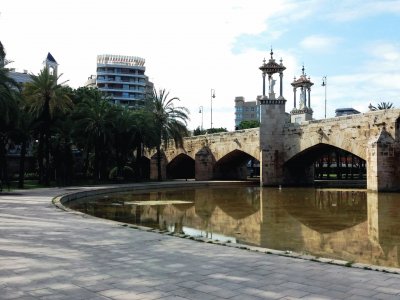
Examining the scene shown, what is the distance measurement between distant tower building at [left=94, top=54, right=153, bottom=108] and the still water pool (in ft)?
254

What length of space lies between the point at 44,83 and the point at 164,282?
2665 centimetres

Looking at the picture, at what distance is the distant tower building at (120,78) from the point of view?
310ft

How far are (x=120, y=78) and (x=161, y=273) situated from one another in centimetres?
9293

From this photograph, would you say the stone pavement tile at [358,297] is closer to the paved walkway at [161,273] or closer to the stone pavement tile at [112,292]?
the paved walkway at [161,273]

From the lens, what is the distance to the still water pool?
866cm

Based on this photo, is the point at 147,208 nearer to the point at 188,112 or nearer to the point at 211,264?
the point at 211,264

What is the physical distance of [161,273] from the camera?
5.70 metres

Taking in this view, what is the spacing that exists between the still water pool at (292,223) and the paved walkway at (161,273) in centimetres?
196

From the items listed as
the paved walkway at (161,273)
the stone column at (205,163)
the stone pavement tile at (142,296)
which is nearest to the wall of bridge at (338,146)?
the stone column at (205,163)

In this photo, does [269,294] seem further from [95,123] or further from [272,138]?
[95,123]

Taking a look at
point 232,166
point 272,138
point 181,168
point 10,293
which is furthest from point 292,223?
point 181,168

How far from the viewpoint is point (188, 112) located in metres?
38.0

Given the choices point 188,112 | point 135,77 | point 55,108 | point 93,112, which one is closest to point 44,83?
point 55,108

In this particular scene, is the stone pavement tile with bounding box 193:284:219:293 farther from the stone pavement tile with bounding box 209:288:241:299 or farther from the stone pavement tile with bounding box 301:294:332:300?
the stone pavement tile with bounding box 301:294:332:300
